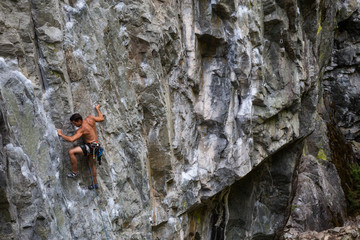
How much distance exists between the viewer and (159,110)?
24.3ft

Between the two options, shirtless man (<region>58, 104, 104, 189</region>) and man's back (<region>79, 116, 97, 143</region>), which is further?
man's back (<region>79, 116, 97, 143</region>)

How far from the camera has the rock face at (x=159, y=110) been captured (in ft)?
16.2

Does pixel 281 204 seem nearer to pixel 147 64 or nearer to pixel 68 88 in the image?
pixel 147 64

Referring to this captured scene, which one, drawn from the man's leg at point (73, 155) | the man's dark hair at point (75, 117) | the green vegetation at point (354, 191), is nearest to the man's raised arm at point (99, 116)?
the man's dark hair at point (75, 117)

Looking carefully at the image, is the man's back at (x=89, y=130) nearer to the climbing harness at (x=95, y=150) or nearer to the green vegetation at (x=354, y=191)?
the climbing harness at (x=95, y=150)

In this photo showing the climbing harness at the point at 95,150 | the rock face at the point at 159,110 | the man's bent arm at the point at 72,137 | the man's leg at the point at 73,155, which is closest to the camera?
the rock face at the point at 159,110

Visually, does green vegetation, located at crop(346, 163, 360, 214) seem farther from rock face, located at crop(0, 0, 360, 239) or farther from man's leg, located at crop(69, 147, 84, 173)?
man's leg, located at crop(69, 147, 84, 173)

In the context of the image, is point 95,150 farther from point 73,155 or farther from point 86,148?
point 73,155

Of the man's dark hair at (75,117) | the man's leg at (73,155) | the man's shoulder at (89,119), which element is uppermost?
the man's dark hair at (75,117)

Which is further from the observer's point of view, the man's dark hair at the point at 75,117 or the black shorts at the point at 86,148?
the black shorts at the point at 86,148

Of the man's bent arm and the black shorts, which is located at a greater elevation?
the man's bent arm

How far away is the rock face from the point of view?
16.2ft

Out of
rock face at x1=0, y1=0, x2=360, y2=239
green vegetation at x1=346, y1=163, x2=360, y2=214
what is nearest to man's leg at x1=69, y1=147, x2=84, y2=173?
rock face at x1=0, y1=0, x2=360, y2=239

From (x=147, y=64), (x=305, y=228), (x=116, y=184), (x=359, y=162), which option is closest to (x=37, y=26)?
(x=147, y=64)
